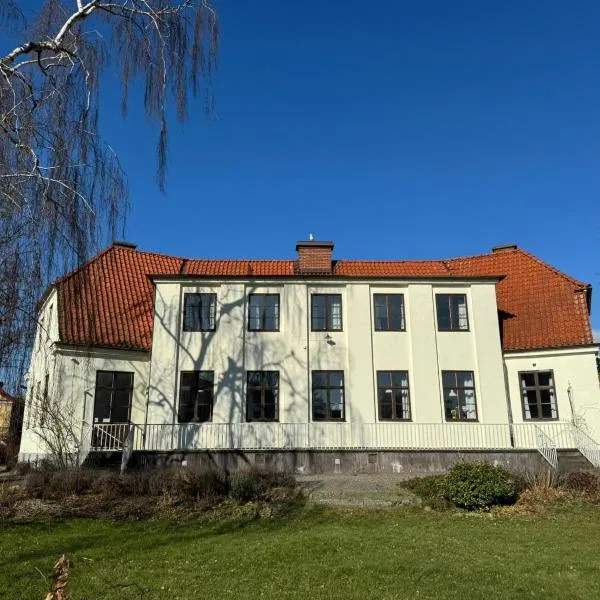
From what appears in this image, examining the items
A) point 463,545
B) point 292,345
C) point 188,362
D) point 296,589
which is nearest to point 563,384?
point 292,345

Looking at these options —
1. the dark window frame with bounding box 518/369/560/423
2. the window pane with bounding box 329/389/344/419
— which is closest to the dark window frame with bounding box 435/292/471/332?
the dark window frame with bounding box 518/369/560/423

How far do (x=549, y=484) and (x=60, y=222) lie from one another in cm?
1416

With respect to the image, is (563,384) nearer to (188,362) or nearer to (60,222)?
(188,362)

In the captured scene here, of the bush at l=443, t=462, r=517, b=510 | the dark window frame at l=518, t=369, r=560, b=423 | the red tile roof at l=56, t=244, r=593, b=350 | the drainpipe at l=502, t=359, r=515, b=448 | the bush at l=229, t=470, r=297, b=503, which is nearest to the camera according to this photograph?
the bush at l=443, t=462, r=517, b=510

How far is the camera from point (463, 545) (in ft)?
34.5

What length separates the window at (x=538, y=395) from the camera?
836 inches

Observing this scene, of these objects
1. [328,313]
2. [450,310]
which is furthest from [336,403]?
[450,310]

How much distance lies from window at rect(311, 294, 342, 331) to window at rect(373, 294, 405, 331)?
1.49m

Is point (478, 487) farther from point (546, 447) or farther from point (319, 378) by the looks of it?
point (319, 378)

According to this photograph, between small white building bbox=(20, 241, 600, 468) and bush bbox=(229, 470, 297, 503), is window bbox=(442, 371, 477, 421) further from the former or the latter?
bush bbox=(229, 470, 297, 503)

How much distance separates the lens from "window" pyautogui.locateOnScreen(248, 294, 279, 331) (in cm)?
2192

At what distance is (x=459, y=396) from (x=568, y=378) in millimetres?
4087

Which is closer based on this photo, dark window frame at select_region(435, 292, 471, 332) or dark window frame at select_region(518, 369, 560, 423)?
dark window frame at select_region(518, 369, 560, 423)

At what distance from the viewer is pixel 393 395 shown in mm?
21156
